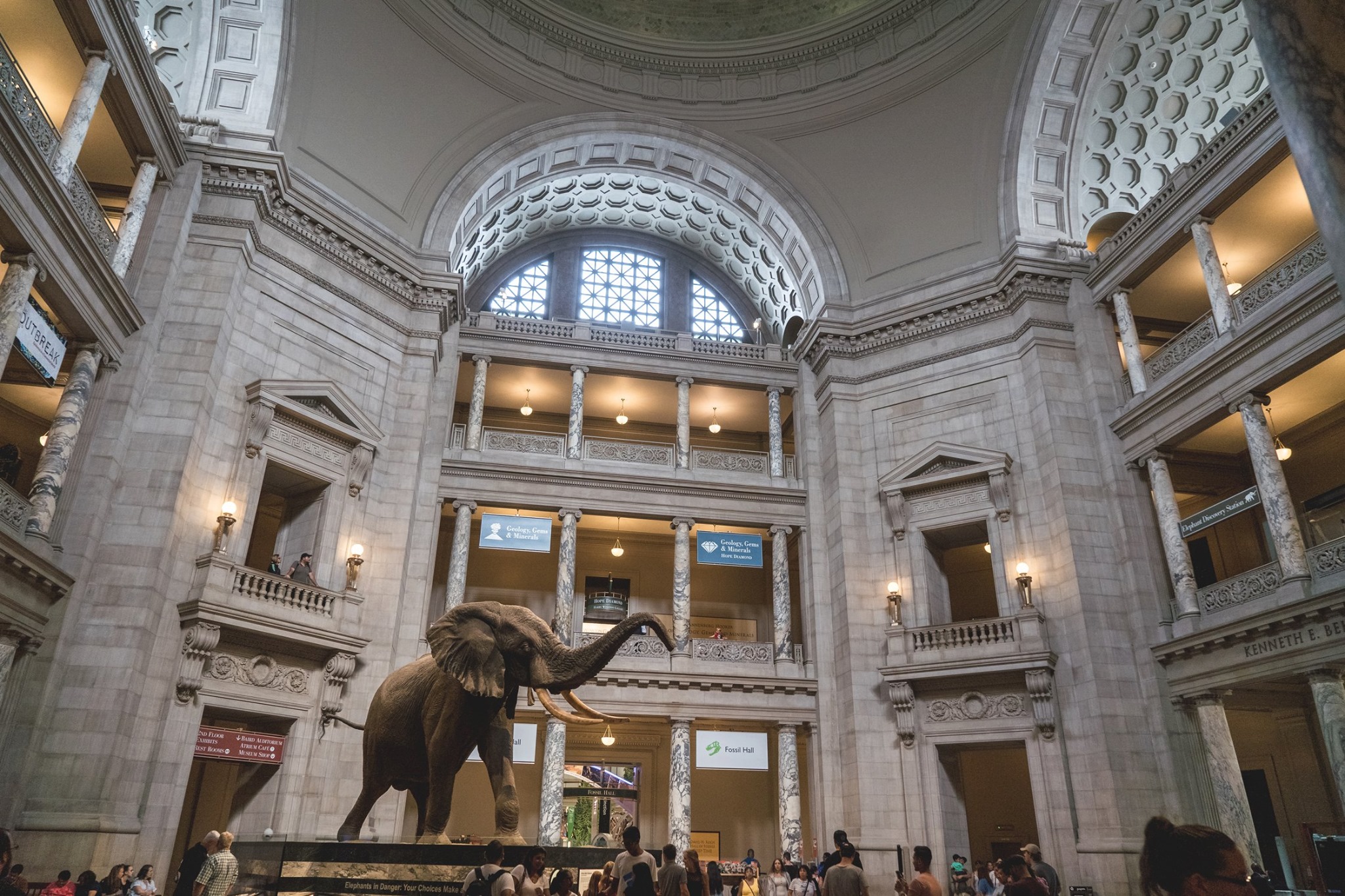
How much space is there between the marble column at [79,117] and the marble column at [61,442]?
8.79 feet

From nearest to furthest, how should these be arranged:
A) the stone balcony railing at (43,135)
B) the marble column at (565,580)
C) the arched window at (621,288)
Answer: the stone balcony railing at (43,135) → the marble column at (565,580) → the arched window at (621,288)

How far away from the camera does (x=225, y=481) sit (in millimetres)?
14891

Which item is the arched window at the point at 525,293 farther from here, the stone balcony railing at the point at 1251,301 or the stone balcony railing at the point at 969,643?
the stone balcony railing at the point at 1251,301

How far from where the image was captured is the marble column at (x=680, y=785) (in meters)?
17.8

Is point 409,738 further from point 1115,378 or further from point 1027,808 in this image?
point 1027,808

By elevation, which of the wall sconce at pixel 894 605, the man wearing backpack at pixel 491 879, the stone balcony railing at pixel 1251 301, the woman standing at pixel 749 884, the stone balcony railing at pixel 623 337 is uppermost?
the stone balcony railing at pixel 623 337

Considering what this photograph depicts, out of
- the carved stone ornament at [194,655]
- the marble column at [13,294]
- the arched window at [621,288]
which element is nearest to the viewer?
the marble column at [13,294]

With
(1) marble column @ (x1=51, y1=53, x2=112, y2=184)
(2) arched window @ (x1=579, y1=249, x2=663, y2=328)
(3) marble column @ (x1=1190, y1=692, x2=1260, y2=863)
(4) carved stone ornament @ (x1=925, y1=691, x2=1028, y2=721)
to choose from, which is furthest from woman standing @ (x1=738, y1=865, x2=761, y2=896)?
(2) arched window @ (x1=579, y1=249, x2=663, y2=328)

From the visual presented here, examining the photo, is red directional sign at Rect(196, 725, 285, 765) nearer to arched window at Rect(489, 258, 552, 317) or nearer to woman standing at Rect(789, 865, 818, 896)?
woman standing at Rect(789, 865, 818, 896)

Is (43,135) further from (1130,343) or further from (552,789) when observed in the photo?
(1130,343)

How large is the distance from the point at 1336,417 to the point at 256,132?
21.4 metres

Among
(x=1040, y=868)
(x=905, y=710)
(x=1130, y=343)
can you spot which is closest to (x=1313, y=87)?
(x=1040, y=868)

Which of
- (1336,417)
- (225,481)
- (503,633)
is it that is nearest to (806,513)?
(1336,417)

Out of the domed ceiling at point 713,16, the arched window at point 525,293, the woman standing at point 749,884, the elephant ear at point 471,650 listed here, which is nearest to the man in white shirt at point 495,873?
the elephant ear at point 471,650
